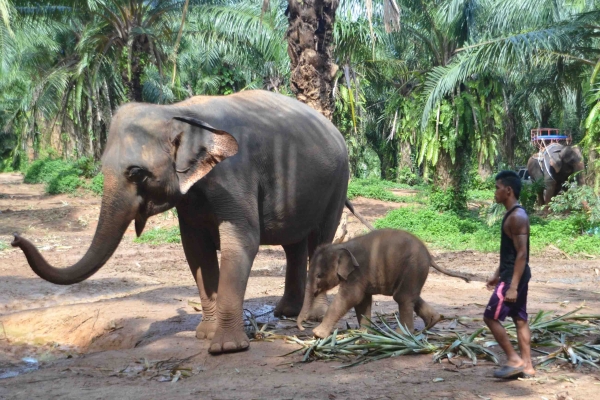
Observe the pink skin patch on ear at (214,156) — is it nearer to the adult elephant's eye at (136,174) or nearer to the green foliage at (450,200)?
the adult elephant's eye at (136,174)

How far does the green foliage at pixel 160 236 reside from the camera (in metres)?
16.0

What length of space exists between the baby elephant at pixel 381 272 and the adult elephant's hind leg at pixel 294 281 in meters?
1.11

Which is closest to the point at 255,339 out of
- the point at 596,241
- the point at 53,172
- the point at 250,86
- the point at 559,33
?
the point at 596,241

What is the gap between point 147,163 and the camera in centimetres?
549

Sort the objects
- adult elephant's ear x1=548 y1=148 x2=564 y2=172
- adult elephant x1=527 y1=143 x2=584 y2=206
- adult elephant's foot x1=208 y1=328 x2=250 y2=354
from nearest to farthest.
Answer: adult elephant's foot x1=208 y1=328 x2=250 y2=354, adult elephant x1=527 y1=143 x2=584 y2=206, adult elephant's ear x1=548 y1=148 x2=564 y2=172

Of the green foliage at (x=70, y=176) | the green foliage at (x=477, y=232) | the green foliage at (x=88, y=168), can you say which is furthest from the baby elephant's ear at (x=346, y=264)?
the green foliage at (x=88, y=168)

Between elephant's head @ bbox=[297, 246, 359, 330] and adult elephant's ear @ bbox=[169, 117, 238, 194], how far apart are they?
52.2 inches

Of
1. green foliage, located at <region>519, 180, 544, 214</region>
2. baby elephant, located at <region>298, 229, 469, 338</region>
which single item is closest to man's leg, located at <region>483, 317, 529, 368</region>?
baby elephant, located at <region>298, 229, 469, 338</region>

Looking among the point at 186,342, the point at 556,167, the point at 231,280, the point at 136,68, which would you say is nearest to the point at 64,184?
the point at 136,68

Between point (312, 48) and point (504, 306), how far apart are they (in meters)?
7.03

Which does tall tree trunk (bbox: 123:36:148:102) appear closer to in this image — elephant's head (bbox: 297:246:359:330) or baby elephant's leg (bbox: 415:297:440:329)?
elephant's head (bbox: 297:246:359:330)

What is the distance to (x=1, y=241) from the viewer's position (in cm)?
1466

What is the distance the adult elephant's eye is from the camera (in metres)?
5.45

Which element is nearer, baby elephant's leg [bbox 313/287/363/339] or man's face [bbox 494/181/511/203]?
man's face [bbox 494/181/511/203]
